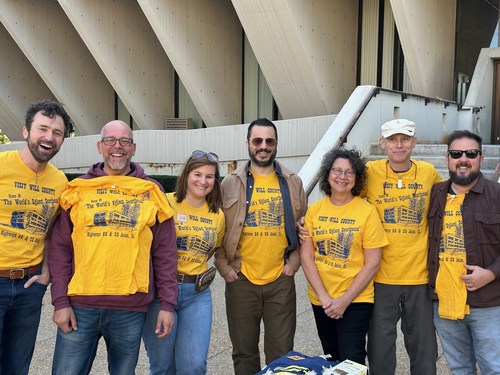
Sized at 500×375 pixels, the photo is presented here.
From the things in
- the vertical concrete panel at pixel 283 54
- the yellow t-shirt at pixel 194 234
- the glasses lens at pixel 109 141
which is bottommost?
the yellow t-shirt at pixel 194 234

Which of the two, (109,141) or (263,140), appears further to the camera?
(263,140)

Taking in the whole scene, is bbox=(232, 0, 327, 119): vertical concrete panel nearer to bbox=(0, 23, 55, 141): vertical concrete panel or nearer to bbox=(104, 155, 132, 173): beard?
bbox=(104, 155, 132, 173): beard

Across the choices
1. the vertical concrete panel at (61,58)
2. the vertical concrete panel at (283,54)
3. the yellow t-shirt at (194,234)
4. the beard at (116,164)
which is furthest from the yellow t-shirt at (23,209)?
the vertical concrete panel at (61,58)

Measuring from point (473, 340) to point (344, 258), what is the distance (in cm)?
91

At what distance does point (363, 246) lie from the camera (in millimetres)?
3465

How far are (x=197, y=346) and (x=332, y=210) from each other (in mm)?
1207

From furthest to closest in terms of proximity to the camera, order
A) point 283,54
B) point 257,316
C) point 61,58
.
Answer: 1. point 61,58
2. point 283,54
3. point 257,316

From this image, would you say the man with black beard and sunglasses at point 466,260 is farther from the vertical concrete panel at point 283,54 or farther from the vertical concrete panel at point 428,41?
the vertical concrete panel at point 283,54

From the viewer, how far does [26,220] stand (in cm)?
309

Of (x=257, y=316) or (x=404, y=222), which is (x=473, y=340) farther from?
(x=257, y=316)

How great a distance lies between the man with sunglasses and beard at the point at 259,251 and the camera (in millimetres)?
3729

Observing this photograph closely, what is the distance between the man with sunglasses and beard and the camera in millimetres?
3729

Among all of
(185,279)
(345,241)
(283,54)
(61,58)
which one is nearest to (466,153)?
(345,241)

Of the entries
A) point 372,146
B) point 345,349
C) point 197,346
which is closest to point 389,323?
point 345,349
